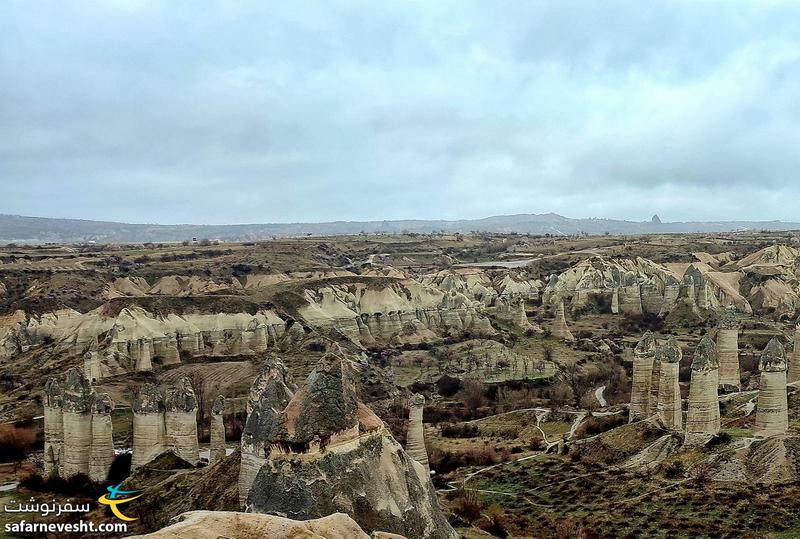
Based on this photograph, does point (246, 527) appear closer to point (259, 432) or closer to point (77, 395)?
point (259, 432)

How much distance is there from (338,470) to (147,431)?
52.9 ft

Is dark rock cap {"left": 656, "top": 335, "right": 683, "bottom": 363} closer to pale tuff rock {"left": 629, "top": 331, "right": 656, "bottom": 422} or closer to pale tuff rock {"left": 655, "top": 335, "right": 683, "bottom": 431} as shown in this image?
pale tuff rock {"left": 655, "top": 335, "right": 683, "bottom": 431}

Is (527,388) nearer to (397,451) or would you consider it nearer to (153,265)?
(397,451)

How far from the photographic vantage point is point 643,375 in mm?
27406

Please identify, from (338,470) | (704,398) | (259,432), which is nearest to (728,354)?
(704,398)

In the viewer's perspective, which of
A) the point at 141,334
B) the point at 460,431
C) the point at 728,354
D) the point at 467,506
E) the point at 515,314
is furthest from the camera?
the point at 515,314

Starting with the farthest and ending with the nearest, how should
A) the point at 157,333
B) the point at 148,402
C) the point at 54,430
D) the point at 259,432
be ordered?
the point at 157,333, the point at 54,430, the point at 148,402, the point at 259,432

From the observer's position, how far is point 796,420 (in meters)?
24.0

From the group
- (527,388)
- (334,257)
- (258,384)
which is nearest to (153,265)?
(334,257)

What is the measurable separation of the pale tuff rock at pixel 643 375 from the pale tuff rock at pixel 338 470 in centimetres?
1758

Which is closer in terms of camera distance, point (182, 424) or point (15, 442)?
point (182, 424)

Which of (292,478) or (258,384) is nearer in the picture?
(292,478)

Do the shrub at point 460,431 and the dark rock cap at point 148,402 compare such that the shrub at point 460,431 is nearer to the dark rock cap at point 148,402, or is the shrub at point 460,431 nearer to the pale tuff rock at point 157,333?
the dark rock cap at point 148,402

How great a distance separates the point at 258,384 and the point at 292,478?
36.6 ft
